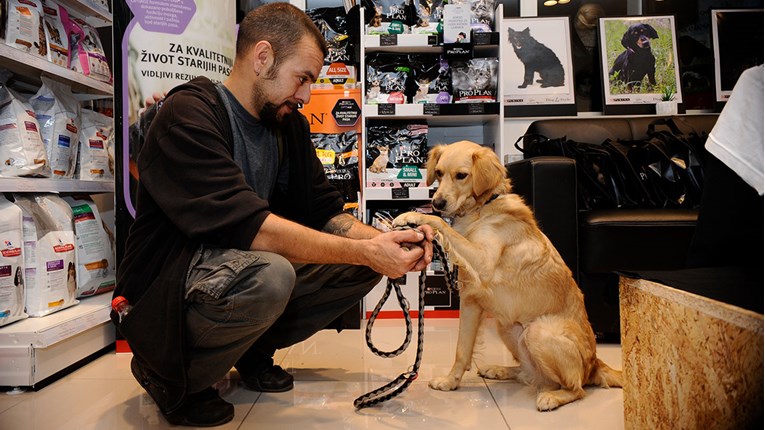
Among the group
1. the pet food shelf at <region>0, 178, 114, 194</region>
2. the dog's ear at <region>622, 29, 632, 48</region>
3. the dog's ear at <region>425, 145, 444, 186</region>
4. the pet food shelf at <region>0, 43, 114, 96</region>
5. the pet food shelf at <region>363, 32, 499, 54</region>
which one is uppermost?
the dog's ear at <region>622, 29, 632, 48</region>

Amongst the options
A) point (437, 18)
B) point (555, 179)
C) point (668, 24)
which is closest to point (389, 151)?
point (437, 18)

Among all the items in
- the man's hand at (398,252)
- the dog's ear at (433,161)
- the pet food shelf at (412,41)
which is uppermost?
the pet food shelf at (412,41)

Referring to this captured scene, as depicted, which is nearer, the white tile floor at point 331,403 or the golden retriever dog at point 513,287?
the white tile floor at point 331,403

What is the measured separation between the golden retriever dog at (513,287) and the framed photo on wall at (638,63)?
2.06 metres

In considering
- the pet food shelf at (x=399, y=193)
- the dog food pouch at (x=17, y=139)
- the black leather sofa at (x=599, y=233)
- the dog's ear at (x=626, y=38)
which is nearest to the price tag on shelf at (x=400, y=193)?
the pet food shelf at (x=399, y=193)

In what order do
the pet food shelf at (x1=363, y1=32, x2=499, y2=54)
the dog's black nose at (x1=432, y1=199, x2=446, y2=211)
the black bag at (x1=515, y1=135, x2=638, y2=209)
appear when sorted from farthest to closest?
the pet food shelf at (x1=363, y1=32, x2=499, y2=54) → the black bag at (x1=515, y1=135, x2=638, y2=209) → the dog's black nose at (x1=432, y1=199, x2=446, y2=211)

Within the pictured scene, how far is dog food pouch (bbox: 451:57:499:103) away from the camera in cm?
328

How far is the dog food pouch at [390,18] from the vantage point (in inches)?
130

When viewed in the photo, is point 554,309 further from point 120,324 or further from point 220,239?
A: point 120,324

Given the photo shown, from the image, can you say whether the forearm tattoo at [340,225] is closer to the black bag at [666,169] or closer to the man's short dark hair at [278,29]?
the man's short dark hair at [278,29]

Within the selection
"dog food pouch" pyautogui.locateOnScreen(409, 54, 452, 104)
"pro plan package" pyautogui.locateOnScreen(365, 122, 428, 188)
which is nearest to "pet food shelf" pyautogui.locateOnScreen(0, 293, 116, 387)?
"pro plan package" pyautogui.locateOnScreen(365, 122, 428, 188)

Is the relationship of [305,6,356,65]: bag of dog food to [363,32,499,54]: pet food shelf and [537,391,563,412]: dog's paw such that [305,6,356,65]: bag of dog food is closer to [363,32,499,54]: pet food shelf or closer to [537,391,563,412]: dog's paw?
[363,32,499,54]: pet food shelf

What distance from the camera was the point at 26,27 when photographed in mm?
2188

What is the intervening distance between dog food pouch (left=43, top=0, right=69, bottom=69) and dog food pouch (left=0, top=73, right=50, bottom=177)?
0.30 m
